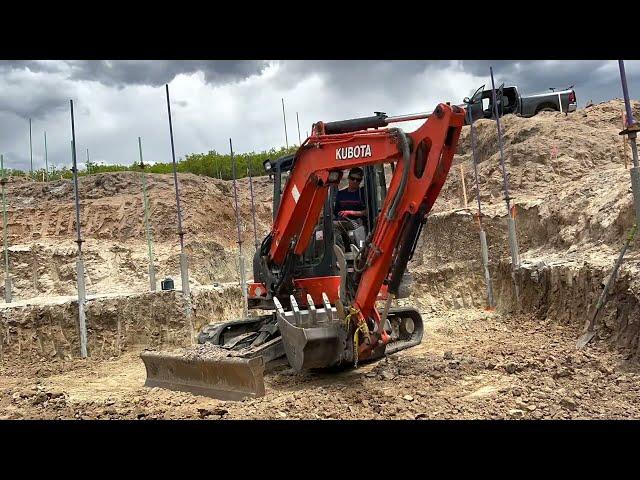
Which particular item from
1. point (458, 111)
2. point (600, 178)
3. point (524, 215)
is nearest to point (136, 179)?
point (524, 215)

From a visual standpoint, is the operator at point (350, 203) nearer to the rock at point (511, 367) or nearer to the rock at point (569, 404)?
the rock at point (511, 367)

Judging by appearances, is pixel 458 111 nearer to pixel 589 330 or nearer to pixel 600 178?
pixel 589 330

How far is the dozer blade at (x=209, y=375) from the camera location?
18.8 ft

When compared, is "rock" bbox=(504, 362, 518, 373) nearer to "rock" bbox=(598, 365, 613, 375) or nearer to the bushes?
"rock" bbox=(598, 365, 613, 375)

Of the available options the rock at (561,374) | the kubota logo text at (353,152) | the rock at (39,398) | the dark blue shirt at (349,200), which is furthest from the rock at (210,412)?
the rock at (561,374)

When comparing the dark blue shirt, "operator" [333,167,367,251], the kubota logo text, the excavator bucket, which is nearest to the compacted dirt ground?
the excavator bucket

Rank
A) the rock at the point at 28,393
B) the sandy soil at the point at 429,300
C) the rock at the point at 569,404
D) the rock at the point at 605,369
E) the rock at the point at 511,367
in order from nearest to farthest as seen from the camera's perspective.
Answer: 1. the rock at the point at 569,404
2. the sandy soil at the point at 429,300
3. the rock at the point at 605,369
4. the rock at the point at 511,367
5. the rock at the point at 28,393

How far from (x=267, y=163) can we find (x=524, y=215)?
7.16 meters

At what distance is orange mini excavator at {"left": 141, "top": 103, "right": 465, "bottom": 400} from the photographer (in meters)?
5.60

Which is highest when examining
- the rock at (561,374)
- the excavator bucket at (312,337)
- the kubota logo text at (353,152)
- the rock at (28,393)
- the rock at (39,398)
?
the kubota logo text at (353,152)

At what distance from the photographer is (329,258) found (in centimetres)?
690

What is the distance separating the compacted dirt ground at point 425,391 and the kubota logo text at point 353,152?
241 centimetres

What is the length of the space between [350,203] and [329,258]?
821 millimetres

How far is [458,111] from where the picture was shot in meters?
5.39
